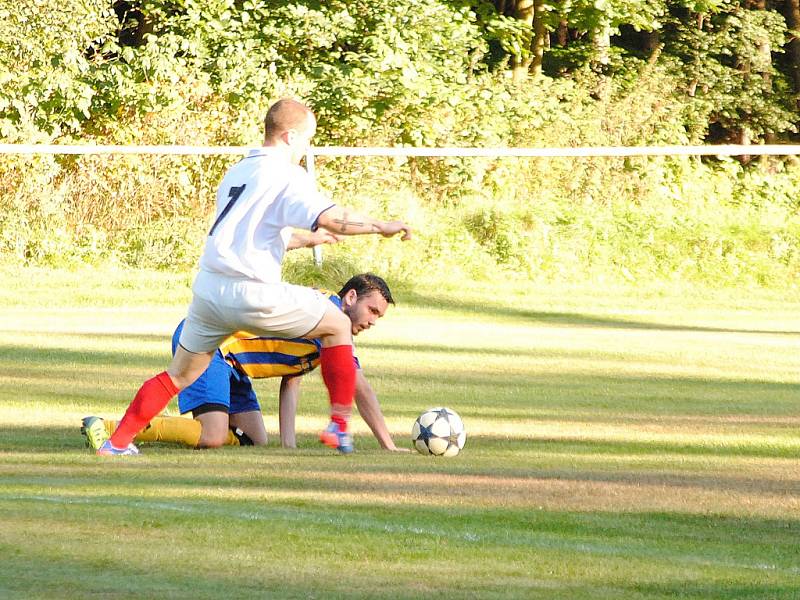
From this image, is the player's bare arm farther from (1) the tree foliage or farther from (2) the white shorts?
(1) the tree foliage

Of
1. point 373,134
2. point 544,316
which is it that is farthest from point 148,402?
point 373,134

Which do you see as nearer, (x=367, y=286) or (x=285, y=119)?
(x=285, y=119)

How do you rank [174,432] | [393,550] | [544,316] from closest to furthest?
[393,550]
[174,432]
[544,316]

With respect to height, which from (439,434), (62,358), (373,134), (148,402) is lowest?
(62,358)

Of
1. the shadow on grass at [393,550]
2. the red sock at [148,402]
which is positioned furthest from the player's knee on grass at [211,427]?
the shadow on grass at [393,550]

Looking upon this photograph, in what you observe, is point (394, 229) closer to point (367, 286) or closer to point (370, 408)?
point (367, 286)

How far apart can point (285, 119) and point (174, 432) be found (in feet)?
6.89

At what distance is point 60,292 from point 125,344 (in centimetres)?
469

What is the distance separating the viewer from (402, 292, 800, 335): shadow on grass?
1761 cm

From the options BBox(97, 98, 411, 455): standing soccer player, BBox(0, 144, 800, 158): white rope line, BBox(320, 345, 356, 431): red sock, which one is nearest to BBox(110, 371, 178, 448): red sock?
BBox(97, 98, 411, 455): standing soccer player

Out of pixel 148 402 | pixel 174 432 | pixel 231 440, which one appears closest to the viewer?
pixel 148 402

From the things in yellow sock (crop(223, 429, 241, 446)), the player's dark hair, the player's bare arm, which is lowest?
yellow sock (crop(223, 429, 241, 446))

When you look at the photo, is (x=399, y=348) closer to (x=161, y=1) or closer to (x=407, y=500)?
(x=407, y=500)

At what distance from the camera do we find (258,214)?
7.57 meters
